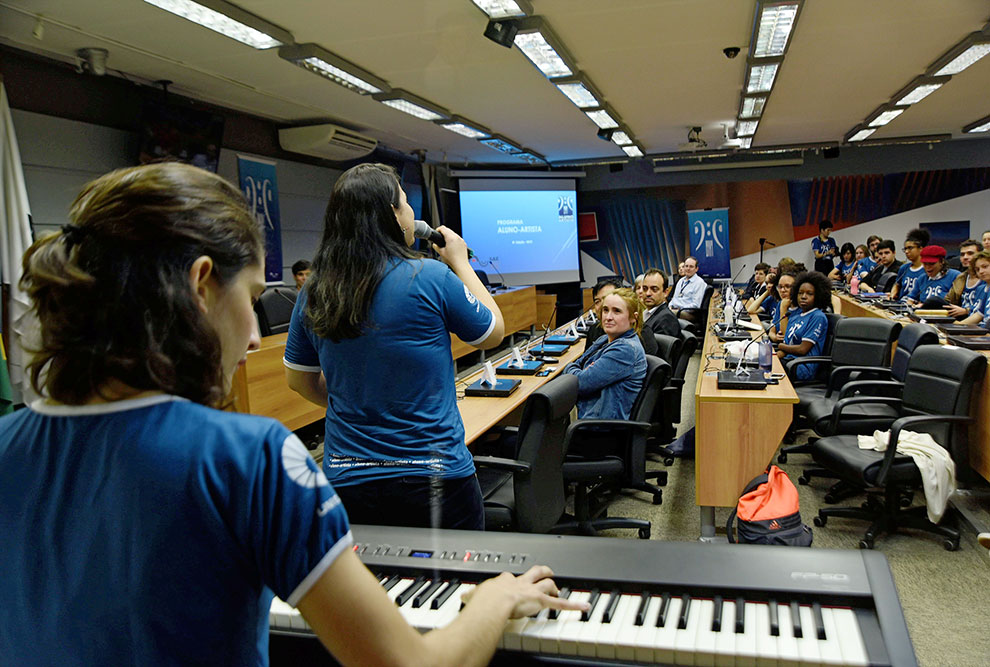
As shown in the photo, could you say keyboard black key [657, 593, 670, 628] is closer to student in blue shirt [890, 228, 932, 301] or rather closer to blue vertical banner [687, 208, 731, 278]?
student in blue shirt [890, 228, 932, 301]

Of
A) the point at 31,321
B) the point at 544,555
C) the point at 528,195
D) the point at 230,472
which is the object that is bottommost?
the point at 544,555

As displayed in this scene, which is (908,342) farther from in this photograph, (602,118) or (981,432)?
(602,118)

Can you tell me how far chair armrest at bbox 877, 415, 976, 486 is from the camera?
3049 millimetres

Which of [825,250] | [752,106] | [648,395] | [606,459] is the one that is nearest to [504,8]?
[648,395]

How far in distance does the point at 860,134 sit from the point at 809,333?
5.52m

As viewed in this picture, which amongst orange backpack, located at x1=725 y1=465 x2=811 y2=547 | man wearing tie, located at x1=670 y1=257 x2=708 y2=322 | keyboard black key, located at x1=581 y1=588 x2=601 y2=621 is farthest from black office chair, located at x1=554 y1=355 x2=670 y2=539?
man wearing tie, located at x1=670 y1=257 x2=708 y2=322

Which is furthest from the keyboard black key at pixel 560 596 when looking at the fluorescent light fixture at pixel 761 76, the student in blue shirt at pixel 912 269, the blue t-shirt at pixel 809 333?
the student in blue shirt at pixel 912 269

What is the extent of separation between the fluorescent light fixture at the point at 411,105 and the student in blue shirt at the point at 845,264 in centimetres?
737

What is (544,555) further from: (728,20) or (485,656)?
(728,20)

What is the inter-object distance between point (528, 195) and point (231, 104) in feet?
18.4

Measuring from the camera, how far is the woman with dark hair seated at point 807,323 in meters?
5.07

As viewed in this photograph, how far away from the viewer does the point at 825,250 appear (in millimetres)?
11930

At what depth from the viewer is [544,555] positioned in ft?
3.63

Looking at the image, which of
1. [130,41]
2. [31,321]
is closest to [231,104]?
[130,41]
